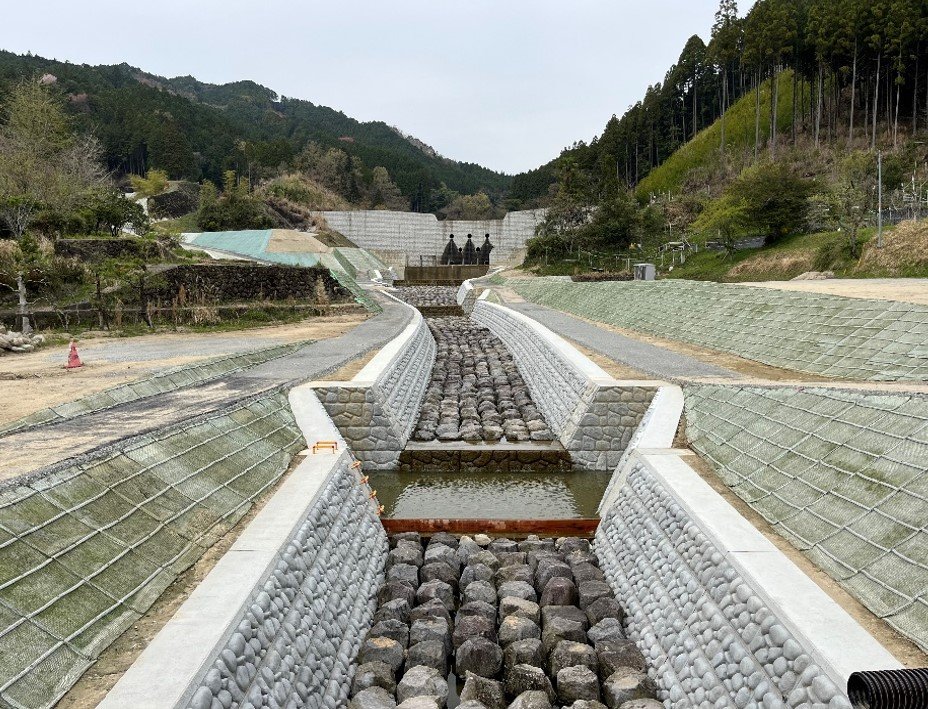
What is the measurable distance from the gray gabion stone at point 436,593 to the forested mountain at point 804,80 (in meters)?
43.2

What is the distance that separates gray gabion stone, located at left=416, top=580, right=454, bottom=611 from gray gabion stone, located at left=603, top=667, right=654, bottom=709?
176 cm

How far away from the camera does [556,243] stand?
42.6m

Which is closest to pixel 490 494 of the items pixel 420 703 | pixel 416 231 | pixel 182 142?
pixel 420 703

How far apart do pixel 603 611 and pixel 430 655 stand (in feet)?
5.57

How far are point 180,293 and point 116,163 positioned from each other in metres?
64.5

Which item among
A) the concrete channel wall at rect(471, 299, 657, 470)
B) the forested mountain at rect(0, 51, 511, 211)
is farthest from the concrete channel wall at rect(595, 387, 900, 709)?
the forested mountain at rect(0, 51, 511, 211)

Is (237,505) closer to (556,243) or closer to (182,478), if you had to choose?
(182,478)

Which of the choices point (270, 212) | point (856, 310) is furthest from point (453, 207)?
point (856, 310)

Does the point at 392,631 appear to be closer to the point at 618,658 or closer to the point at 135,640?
the point at 618,658

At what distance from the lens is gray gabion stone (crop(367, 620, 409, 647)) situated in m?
5.51

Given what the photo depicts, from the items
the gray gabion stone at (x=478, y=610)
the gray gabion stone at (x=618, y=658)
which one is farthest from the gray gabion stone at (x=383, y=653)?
the gray gabion stone at (x=618, y=658)

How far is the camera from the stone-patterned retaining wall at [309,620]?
365 centimetres

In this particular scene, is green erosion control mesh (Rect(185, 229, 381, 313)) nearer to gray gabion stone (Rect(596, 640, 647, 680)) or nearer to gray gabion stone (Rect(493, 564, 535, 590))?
gray gabion stone (Rect(493, 564, 535, 590))

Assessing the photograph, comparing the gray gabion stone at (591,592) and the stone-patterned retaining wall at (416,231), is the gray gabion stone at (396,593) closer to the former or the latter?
the gray gabion stone at (591,592)
